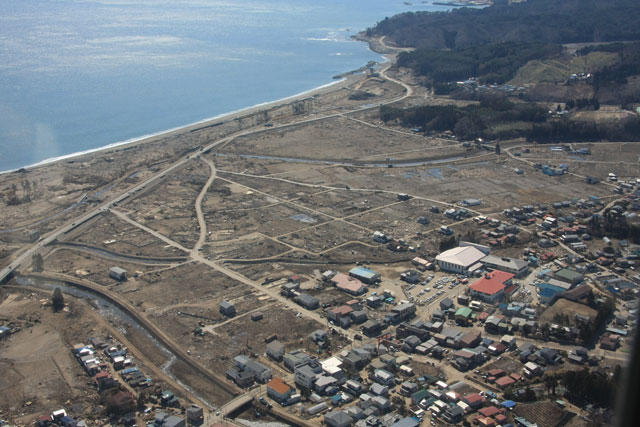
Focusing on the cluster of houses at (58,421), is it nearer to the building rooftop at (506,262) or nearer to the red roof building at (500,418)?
the red roof building at (500,418)

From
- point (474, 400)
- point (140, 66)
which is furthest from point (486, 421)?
point (140, 66)

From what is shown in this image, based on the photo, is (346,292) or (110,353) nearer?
(110,353)

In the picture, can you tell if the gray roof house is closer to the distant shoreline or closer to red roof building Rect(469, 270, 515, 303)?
red roof building Rect(469, 270, 515, 303)

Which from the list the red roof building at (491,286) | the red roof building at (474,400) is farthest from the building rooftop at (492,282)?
the red roof building at (474,400)

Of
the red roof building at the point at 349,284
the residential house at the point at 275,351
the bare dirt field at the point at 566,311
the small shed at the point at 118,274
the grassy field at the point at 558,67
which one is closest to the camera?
the residential house at the point at 275,351

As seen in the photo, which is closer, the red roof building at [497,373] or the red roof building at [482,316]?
the red roof building at [497,373]

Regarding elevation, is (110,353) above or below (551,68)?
below

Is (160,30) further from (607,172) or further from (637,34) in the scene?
(607,172)

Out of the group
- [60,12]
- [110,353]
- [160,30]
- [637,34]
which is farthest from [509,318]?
[60,12]
